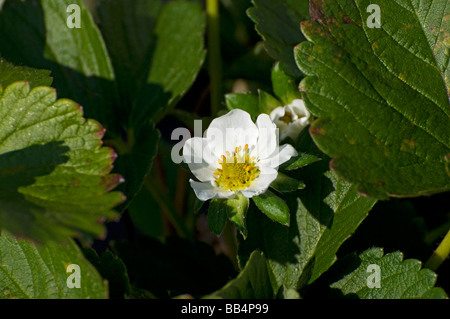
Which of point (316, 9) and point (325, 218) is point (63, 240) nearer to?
point (325, 218)

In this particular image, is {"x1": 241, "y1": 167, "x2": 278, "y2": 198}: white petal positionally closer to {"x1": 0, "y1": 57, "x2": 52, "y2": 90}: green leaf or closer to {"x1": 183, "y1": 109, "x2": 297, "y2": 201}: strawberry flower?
{"x1": 183, "y1": 109, "x2": 297, "y2": 201}: strawberry flower

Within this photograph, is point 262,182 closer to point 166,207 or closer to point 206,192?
point 206,192

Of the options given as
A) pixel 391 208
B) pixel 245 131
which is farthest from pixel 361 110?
pixel 391 208

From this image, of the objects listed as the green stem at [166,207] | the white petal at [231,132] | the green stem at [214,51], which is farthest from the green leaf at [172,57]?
the white petal at [231,132]

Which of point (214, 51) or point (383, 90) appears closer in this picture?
point (383, 90)

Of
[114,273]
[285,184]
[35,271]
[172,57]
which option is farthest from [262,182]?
[172,57]

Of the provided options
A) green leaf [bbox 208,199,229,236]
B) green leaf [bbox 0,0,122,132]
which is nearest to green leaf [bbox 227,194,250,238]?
green leaf [bbox 208,199,229,236]

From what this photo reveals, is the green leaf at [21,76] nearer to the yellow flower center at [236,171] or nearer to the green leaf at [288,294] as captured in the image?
the yellow flower center at [236,171]
